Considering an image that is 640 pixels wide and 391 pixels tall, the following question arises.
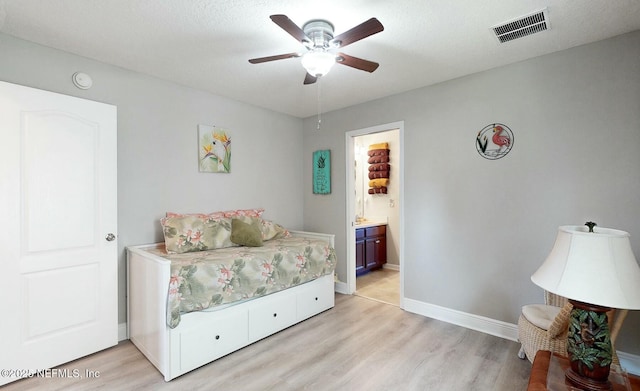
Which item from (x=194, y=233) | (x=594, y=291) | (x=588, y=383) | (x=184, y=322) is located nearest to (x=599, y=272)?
(x=594, y=291)

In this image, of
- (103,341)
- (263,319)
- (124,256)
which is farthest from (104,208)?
(263,319)

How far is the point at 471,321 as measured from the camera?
2898 millimetres

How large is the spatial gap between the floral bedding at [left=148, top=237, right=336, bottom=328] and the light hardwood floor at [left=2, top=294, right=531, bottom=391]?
0.47m

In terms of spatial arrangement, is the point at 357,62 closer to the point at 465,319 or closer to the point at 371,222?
the point at 465,319

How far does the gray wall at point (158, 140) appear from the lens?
2361 millimetres

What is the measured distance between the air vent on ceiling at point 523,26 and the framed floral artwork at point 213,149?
2.76m

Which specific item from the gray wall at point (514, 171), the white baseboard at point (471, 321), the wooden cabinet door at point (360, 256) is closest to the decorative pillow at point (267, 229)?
the wooden cabinet door at point (360, 256)

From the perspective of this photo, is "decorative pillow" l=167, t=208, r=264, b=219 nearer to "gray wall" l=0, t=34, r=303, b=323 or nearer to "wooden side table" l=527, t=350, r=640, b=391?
"gray wall" l=0, t=34, r=303, b=323

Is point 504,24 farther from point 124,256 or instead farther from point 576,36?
point 124,256

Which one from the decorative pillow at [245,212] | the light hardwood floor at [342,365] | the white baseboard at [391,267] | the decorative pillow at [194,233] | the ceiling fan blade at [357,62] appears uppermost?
the ceiling fan blade at [357,62]

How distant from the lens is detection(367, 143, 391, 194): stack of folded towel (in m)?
5.17

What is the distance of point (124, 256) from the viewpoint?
268cm

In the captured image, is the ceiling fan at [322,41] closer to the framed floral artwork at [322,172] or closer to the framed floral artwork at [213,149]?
the framed floral artwork at [213,149]

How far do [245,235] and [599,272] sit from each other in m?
2.64
